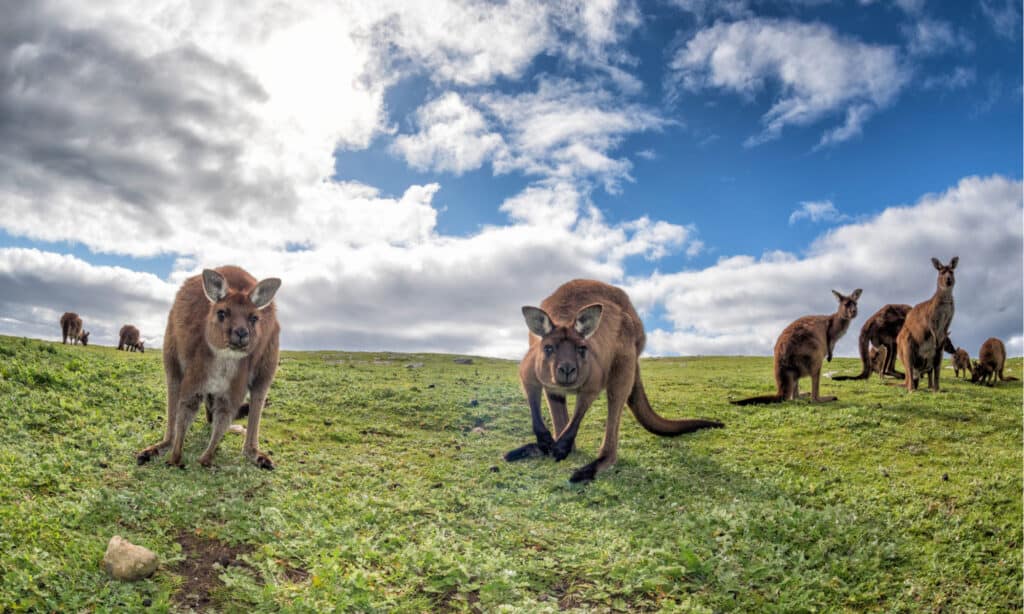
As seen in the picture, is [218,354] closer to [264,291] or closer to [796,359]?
[264,291]

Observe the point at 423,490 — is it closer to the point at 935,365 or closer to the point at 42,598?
the point at 42,598

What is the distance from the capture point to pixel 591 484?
27.9 feet

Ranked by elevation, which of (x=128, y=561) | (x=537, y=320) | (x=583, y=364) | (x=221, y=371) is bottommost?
(x=128, y=561)

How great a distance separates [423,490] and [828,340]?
12.3 meters

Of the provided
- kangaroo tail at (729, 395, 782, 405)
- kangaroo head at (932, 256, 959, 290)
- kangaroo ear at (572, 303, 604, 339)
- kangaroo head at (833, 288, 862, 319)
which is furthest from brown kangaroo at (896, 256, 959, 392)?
kangaroo ear at (572, 303, 604, 339)

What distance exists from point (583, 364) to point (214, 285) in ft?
15.7

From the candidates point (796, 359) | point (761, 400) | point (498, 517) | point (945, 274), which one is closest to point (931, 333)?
point (945, 274)

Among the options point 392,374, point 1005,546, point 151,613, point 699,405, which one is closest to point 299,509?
point 151,613

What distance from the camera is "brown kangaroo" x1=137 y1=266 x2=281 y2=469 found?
313 inches

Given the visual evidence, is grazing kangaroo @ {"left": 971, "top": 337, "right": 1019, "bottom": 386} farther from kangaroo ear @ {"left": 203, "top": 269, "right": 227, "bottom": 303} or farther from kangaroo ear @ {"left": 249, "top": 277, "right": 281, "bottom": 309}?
kangaroo ear @ {"left": 203, "top": 269, "right": 227, "bottom": 303}

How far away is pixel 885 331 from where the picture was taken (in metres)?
19.2

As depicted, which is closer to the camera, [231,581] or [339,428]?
[231,581]

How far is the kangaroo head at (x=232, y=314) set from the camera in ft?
25.7

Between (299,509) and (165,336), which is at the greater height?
(165,336)
